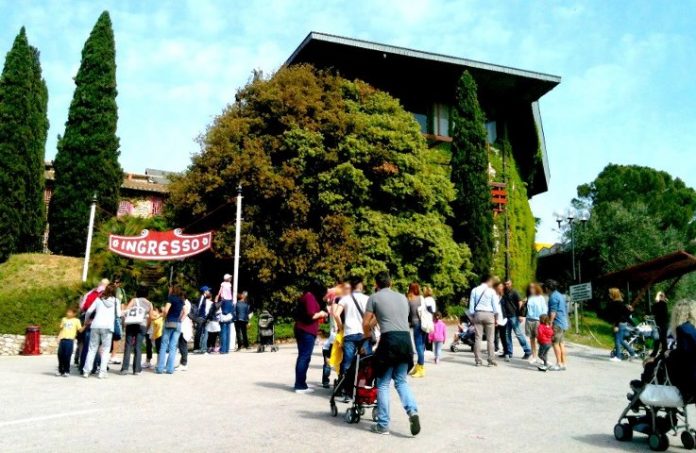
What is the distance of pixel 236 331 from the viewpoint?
18000mm

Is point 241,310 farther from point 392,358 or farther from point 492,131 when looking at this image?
point 492,131

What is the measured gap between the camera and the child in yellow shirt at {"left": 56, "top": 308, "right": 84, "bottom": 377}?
37.8 feet

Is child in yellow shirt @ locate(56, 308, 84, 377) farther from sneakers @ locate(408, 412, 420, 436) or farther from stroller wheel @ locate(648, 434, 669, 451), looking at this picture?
stroller wheel @ locate(648, 434, 669, 451)

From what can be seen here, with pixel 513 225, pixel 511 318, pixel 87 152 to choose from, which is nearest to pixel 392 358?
pixel 511 318

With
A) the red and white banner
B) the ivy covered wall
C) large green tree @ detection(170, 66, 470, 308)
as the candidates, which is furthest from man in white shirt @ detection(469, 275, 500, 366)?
the ivy covered wall

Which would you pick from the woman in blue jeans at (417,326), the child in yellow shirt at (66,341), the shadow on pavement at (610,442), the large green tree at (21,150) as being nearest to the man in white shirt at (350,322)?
the woman in blue jeans at (417,326)

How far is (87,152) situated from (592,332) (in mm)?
25786

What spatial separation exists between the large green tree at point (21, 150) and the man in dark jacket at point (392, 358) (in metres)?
25.4

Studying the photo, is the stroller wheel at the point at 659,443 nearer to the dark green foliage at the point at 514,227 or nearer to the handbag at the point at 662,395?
the handbag at the point at 662,395

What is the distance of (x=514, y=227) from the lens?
108ft

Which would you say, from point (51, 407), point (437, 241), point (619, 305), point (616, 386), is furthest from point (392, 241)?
point (51, 407)

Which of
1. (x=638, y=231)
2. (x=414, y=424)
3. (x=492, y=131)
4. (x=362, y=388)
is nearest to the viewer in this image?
(x=414, y=424)

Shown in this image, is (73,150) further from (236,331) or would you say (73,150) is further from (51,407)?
(51,407)

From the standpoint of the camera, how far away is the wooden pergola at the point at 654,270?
54.0 ft
